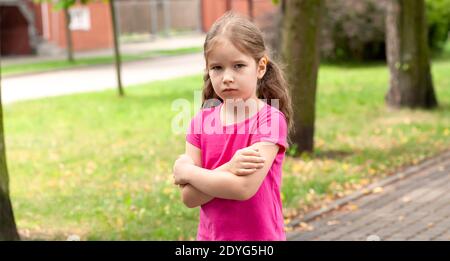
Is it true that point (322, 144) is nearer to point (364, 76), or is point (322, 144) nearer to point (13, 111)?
point (13, 111)

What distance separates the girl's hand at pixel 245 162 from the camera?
11.0ft

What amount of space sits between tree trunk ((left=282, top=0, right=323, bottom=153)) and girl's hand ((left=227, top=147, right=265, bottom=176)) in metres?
7.37

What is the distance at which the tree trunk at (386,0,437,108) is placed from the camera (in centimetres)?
1479

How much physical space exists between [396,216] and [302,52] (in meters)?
3.52

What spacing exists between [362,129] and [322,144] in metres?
1.58

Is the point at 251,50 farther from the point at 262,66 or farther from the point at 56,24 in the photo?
the point at 56,24

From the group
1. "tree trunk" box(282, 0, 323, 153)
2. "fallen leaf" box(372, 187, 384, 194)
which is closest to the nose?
"fallen leaf" box(372, 187, 384, 194)

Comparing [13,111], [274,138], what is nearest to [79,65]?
[13,111]

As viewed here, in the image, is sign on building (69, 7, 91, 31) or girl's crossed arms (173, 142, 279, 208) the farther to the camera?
sign on building (69, 7, 91, 31)

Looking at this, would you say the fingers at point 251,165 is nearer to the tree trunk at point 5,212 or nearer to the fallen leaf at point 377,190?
the tree trunk at point 5,212

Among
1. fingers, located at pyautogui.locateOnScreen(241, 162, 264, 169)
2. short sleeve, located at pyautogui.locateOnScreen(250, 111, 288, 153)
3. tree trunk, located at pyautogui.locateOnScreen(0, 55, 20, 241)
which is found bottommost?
tree trunk, located at pyautogui.locateOnScreen(0, 55, 20, 241)

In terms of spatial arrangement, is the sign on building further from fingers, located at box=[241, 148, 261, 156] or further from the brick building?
fingers, located at box=[241, 148, 261, 156]

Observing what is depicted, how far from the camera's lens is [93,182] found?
32.2 feet

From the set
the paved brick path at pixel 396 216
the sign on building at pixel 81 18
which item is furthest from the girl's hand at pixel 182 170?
the sign on building at pixel 81 18
